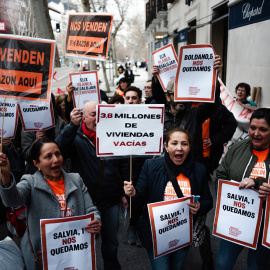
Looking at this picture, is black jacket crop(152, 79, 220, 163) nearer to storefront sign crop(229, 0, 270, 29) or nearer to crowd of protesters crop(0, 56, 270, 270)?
crowd of protesters crop(0, 56, 270, 270)

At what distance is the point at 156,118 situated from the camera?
254 centimetres

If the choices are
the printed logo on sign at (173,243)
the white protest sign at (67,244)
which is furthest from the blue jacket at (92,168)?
the printed logo on sign at (173,243)

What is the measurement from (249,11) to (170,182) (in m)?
6.19

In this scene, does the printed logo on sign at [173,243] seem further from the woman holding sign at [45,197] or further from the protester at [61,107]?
the protester at [61,107]

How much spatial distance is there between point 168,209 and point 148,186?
0.26 meters

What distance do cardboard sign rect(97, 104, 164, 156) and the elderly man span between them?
0.37 metres

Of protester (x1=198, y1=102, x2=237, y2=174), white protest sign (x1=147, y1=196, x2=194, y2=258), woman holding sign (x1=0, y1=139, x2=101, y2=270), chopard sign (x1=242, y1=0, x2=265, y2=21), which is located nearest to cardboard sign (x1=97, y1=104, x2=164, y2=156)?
woman holding sign (x1=0, y1=139, x2=101, y2=270)

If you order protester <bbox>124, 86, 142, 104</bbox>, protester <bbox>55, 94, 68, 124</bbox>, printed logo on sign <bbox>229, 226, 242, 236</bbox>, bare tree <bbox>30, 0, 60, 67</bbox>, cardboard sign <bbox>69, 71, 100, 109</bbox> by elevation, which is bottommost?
printed logo on sign <bbox>229, 226, 242, 236</bbox>

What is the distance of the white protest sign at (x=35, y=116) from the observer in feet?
12.0

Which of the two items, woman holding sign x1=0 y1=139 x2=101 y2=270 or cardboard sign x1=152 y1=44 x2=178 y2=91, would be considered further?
cardboard sign x1=152 y1=44 x2=178 y2=91

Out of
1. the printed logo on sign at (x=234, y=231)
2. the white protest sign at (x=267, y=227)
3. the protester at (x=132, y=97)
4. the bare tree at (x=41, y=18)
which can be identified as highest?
the bare tree at (x=41, y=18)

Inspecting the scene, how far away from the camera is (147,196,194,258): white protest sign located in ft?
7.66

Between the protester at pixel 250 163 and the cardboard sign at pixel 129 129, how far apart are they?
64 centimetres

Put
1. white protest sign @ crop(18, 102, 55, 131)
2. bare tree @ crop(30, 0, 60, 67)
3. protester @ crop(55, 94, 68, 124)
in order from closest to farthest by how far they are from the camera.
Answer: white protest sign @ crop(18, 102, 55, 131) → protester @ crop(55, 94, 68, 124) → bare tree @ crop(30, 0, 60, 67)
